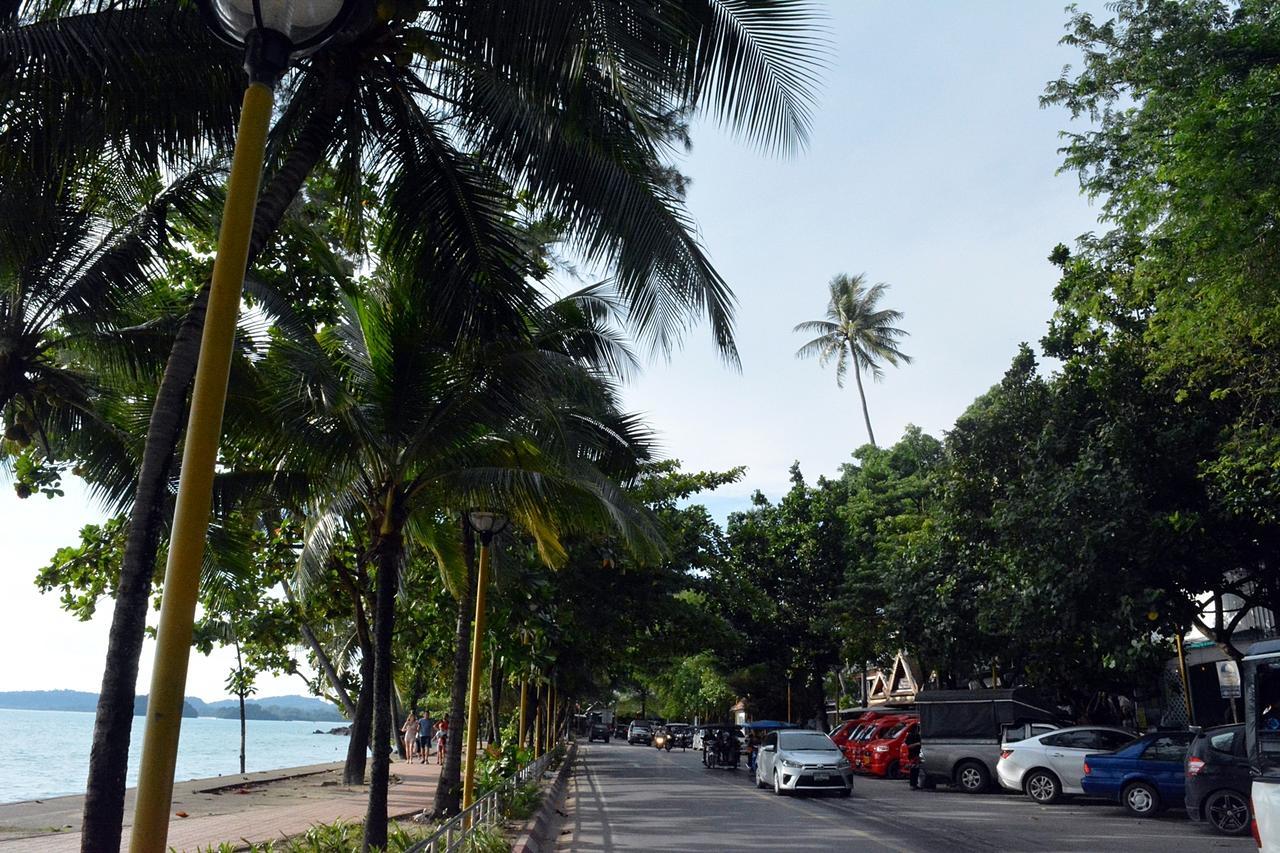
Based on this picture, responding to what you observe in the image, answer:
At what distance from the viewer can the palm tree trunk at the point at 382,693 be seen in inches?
405

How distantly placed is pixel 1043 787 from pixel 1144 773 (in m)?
2.88

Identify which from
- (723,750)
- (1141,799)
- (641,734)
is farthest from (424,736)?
(641,734)

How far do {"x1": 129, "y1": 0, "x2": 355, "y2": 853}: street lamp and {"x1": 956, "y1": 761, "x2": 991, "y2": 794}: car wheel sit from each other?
2284cm

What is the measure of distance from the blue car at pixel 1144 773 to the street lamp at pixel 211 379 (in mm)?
17513

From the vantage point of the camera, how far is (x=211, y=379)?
3877mm

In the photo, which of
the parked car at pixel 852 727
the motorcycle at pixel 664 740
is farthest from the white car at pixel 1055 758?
the motorcycle at pixel 664 740

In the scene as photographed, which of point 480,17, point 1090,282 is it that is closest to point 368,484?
point 480,17

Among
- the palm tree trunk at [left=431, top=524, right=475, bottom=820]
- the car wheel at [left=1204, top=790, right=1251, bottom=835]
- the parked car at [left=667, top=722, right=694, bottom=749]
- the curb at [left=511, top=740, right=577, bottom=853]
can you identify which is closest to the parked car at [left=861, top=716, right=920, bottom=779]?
the curb at [left=511, top=740, right=577, bottom=853]

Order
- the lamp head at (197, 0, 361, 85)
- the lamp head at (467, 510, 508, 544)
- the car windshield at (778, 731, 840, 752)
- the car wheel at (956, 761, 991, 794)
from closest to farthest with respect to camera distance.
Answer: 1. the lamp head at (197, 0, 361, 85)
2. the lamp head at (467, 510, 508, 544)
3. the car wheel at (956, 761, 991, 794)
4. the car windshield at (778, 731, 840, 752)

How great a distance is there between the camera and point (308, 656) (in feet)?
100

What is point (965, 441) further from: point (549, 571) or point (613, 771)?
point (613, 771)

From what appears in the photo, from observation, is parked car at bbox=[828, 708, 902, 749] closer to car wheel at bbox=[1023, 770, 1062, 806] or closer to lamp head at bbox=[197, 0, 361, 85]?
car wheel at bbox=[1023, 770, 1062, 806]

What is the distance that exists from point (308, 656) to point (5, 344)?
21154 mm

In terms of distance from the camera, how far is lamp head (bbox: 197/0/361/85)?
4.11 meters
